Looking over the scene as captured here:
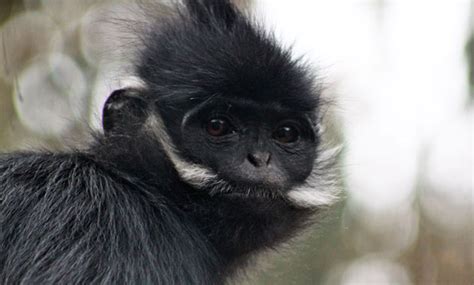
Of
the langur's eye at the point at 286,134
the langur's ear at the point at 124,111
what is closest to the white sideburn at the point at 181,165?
the langur's ear at the point at 124,111

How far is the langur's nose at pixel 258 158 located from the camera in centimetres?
509

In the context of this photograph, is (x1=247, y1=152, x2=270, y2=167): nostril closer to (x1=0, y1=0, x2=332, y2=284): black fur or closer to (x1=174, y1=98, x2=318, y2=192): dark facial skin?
(x1=174, y1=98, x2=318, y2=192): dark facial skin

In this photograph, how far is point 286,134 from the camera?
5.34m

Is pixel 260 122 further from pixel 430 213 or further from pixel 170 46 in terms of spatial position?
pixel 430 213

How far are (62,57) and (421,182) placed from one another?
18.6 ft

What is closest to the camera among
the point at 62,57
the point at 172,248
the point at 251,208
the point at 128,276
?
the point at 128,276

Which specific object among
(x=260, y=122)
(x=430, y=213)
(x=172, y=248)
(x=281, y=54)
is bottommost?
(x=430, y=213)

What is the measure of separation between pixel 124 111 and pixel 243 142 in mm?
802

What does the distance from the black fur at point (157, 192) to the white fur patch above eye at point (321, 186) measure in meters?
0.09

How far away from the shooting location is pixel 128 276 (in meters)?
4.42

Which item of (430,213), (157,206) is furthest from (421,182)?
(157,206)

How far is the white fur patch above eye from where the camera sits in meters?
5.37

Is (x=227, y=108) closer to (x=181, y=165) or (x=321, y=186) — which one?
(x=181, y=165)

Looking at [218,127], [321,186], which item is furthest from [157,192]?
[321,186]
